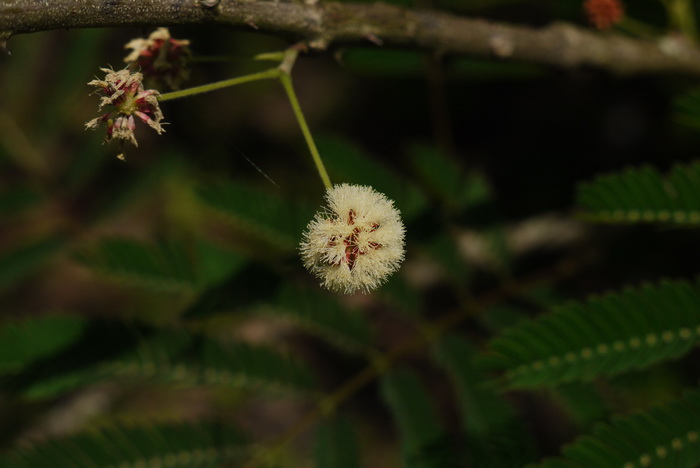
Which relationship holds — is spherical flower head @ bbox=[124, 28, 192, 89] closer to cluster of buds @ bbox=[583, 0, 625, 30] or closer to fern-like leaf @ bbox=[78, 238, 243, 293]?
fern-like leaf @ bbox=[78, 238, 243, 293]

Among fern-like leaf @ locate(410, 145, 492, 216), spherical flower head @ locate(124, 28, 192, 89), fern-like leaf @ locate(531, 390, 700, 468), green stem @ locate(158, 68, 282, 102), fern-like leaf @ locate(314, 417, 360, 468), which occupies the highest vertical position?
fern-like leaf @ locate(410, 145, 492, 216)

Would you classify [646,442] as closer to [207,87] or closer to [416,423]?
[416,423]

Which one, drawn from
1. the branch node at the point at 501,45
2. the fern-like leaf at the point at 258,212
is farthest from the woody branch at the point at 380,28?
the fern-like leaf at the point at 258,212

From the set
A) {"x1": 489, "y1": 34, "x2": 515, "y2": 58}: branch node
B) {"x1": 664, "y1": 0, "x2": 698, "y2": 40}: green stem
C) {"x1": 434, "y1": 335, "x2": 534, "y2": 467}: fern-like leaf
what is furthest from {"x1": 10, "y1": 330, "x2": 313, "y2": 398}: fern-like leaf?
{"x1": 664, "y1": 0, "x2": 698, "y2": 40}: green stem

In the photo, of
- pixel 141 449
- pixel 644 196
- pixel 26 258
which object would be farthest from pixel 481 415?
pixel 26 258

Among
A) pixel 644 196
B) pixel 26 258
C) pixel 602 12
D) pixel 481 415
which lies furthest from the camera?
pixel 26 258

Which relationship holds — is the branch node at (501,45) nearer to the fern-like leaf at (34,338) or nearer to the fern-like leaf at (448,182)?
the fern-like leaf at (448,182)
